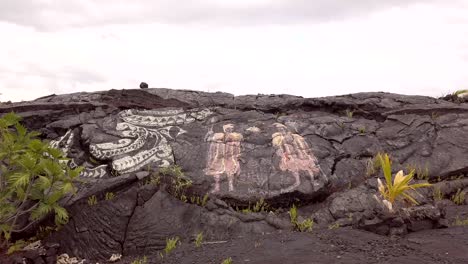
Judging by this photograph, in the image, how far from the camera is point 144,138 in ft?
28.9

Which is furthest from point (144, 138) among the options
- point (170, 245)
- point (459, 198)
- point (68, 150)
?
point (459, 198)

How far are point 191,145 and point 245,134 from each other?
1069 mm

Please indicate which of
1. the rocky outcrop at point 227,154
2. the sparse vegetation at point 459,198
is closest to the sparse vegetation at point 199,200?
the rocky outcrop at point 227,154

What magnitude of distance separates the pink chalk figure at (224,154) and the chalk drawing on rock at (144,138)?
2.26 feet

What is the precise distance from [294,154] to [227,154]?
122 cm

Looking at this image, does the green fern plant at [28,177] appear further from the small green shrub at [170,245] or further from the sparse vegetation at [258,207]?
the sparse vegetation at [258,207]

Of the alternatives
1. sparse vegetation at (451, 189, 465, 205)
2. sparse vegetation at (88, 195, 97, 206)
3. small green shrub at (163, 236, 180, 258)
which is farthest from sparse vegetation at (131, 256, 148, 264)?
sparse vegetation at (451, 189, 465, 205)

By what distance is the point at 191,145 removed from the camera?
8.62 m

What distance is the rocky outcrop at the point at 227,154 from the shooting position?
273 inches

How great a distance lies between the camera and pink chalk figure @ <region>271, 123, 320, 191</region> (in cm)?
802

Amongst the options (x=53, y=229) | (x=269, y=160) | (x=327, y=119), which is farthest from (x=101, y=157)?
(x=327, y=119)

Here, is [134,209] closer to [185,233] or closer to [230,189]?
[185,233]

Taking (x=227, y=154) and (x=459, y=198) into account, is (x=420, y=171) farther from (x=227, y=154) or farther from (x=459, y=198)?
(x=227, y=154)

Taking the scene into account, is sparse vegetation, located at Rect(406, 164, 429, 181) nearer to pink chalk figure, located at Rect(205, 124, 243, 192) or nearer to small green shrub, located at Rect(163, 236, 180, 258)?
pink chalk figure, located at Rect(205, 124, 243, 192)
